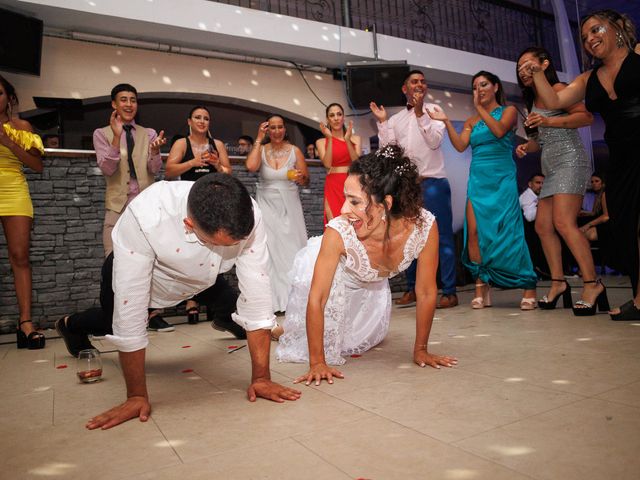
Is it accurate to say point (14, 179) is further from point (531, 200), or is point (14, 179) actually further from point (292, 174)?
point (531, 200)

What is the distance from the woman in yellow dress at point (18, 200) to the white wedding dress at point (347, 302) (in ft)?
5.76

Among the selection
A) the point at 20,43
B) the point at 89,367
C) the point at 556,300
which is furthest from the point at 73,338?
the point at 20,43

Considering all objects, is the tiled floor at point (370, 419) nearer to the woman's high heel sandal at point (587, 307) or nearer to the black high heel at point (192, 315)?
the woman's high heel sandal at point (587, 307)

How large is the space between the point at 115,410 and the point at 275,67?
6834 mm

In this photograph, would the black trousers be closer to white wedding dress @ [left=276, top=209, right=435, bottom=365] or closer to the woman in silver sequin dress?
white wedding dress @ [left=276, top=209, right=435, bottom=365]

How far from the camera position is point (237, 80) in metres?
7.30

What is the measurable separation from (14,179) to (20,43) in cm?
314

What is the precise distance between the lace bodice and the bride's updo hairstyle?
62 mm

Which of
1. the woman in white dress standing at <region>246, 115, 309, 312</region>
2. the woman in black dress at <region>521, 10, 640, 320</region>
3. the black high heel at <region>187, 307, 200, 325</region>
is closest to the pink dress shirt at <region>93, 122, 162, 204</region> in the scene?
the woman in white dress standing at <region>246, 115, 309, 312</region>

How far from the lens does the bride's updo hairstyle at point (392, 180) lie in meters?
1.98

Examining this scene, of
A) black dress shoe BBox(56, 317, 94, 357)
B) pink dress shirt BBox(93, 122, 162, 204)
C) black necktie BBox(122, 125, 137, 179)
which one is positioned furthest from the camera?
black necktie BBox(122, 125, 137, 179)

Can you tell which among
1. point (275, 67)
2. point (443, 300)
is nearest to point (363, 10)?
point (275, 67)

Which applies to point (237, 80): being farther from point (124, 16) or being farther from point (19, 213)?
point (19, 213)

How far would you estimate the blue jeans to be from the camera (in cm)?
397
